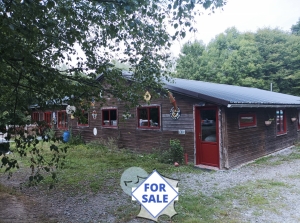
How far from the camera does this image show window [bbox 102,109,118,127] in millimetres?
11814

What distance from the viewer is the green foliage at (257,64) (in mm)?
26266

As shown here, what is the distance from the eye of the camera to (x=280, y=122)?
39.3 ft

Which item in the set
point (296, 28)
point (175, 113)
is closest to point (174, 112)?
point (175, 113)

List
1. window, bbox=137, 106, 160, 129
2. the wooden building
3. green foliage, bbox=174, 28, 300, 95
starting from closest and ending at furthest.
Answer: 1. the wooden building
2. window, bbox=137, 106, 160, 129
3. green foliage, bbox=174, 28, 300, 95

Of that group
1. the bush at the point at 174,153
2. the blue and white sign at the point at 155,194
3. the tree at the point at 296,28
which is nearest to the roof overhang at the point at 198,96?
the bush at the point at 174,153

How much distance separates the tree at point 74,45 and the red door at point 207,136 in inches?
132

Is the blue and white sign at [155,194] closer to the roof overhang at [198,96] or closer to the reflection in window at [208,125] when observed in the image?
the roof overhang at [198,96]

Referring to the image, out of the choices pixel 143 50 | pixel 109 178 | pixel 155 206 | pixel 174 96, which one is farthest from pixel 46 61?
pixel 174 96

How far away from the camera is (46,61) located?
13.0 feet

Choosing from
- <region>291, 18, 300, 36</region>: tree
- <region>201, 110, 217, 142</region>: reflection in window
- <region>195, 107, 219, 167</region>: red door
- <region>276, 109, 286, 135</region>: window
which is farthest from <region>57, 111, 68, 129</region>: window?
<region>291, 18, 300, 36</region>: tree

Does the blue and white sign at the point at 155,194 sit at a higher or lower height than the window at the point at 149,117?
lower

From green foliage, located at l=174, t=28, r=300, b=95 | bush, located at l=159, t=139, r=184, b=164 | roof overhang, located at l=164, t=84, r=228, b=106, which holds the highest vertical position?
green foliage, located at l=174, t=28, r=300, b=95

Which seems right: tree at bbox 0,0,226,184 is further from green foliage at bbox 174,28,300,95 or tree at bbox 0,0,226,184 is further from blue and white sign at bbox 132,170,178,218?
green foliage at bbox 174,28,300,95

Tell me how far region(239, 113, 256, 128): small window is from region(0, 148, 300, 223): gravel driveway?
1.90 m
